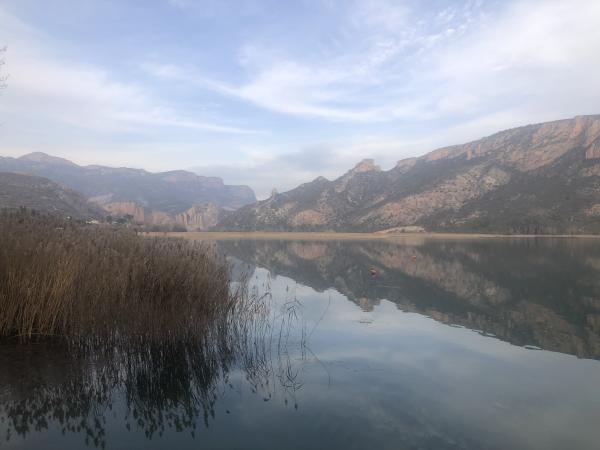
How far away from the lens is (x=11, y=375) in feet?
20.4

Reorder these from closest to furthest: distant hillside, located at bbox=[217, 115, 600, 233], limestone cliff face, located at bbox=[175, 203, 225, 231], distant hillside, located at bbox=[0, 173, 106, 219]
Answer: distant hillside, located at bbox=[0, 173, 106, 219] → distant hillside, located at bbox=[217, 115, 600, 233] → limestone cliff face, located at bbox=[175, 203, 225, 231]

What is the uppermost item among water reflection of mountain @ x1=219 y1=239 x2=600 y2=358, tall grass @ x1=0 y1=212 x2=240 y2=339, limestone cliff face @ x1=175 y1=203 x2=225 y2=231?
tall grass @ x1=0 y1=212 x2=240 y2=339

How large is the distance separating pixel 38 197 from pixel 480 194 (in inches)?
2959

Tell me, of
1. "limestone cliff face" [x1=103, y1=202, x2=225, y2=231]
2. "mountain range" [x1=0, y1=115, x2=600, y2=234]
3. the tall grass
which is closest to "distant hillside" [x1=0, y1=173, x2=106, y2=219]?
"mountain range" [x1=0, y1=115, x2=600, y2=234]

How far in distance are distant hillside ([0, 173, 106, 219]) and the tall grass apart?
87.7 feet

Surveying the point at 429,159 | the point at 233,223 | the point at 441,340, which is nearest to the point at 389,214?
the point at 233,223

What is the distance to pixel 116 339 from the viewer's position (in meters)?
7.50

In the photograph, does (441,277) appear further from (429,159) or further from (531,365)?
(429,159)

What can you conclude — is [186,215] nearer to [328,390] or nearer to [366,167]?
[366,167]

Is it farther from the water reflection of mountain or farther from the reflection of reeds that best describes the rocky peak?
the reflection of reeds

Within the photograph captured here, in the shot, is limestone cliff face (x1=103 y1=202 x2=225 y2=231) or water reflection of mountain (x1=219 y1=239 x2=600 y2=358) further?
limestone cliff face (x1=103 y1=202 x2=225 y2=231)

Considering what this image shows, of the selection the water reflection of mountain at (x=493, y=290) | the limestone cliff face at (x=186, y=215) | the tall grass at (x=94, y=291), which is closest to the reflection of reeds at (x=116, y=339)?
the tall grass at (x=94, y=291)

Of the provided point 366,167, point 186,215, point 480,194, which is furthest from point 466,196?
point 186,215

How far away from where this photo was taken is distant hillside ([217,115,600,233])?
2768 inches
